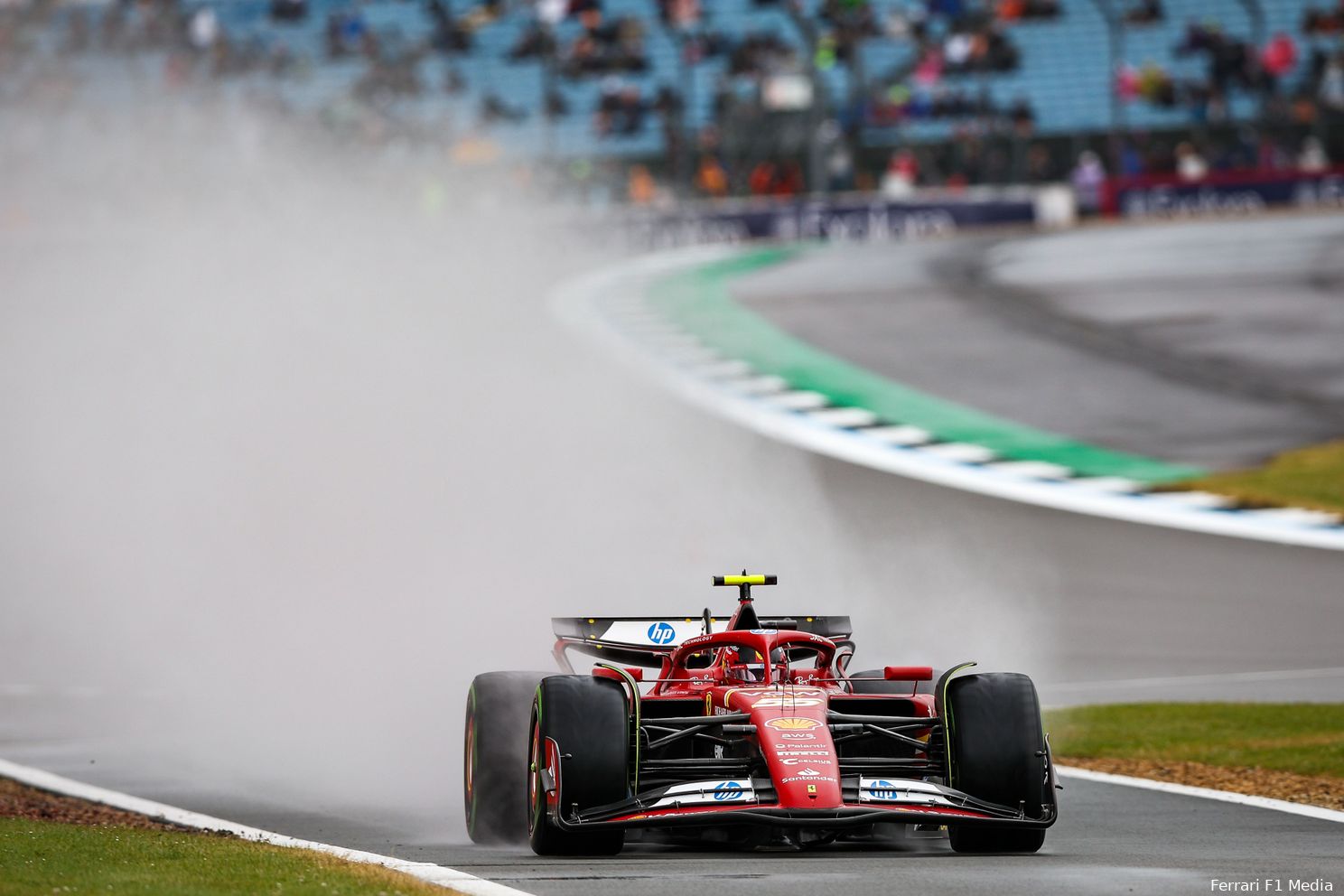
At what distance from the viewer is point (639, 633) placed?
32.5 ft

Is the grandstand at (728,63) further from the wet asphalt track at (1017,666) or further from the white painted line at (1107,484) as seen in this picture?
the white painted line at (1107,484)

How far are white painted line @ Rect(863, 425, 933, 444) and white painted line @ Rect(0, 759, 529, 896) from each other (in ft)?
37.1

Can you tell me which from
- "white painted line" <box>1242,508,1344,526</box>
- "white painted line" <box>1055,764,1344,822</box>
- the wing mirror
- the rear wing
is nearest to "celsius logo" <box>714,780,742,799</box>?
the wing mirror

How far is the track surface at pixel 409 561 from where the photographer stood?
991 centimetres

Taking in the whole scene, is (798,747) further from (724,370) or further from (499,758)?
(724,370)

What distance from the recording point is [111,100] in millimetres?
27266

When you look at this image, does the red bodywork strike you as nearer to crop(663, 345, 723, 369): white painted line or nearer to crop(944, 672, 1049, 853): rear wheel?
crop(944, 672, 1049, 853): rear wheel

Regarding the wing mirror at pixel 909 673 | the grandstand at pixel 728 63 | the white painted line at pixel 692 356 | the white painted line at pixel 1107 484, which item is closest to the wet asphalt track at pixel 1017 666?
the wing mirror at pixel 909 673

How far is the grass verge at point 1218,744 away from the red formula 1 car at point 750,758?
8.29 feet

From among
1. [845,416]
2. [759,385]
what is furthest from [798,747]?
[759,385]

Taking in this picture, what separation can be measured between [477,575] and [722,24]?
101 ft

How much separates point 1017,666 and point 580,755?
8.00 m

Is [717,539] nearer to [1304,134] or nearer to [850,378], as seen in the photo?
[850,378]

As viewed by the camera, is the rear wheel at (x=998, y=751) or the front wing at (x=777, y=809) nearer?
the front wing at (x=777, y=809)
